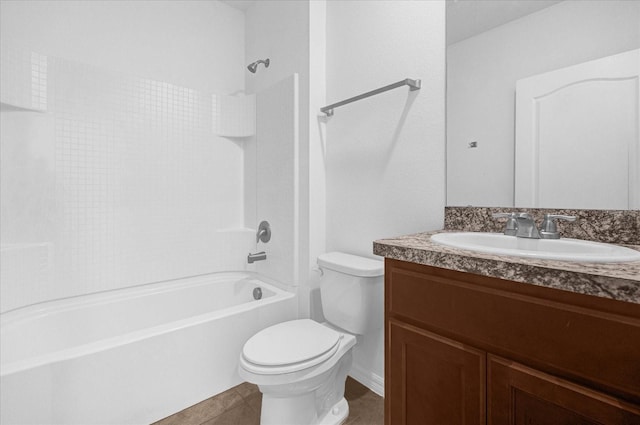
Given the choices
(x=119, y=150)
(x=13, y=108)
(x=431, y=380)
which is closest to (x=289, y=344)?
(x=431, y=380)

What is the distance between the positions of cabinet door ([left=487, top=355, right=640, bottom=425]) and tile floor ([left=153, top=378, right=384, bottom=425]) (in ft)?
2.91

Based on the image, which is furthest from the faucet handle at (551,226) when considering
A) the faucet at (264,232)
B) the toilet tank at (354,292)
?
the faucet at (264,232)

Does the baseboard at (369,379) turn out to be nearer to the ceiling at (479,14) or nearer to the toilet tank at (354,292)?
the toilet tank at (354,292)

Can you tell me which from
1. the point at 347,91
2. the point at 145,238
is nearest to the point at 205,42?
the point at 347,91

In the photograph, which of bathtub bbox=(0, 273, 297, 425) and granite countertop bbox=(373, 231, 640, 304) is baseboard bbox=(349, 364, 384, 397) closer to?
bathtub bbox=(0, 273, 297, 425)

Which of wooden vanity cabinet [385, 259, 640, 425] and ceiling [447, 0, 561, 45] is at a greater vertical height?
ceiling [447, 0, 561, 45]

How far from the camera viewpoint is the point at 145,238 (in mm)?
2006

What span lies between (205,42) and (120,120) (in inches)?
35.2

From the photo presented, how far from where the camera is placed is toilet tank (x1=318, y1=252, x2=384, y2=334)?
142 cm

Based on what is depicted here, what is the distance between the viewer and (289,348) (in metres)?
1.25

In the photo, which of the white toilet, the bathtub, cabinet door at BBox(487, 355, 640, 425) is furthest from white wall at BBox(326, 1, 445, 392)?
cabinet door at BBox(487, 355, 640, 425)

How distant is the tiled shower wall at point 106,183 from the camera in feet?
5.27

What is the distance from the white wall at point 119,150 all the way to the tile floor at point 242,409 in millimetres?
910

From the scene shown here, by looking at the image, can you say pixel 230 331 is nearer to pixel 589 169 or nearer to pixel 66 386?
pixel 66 386
